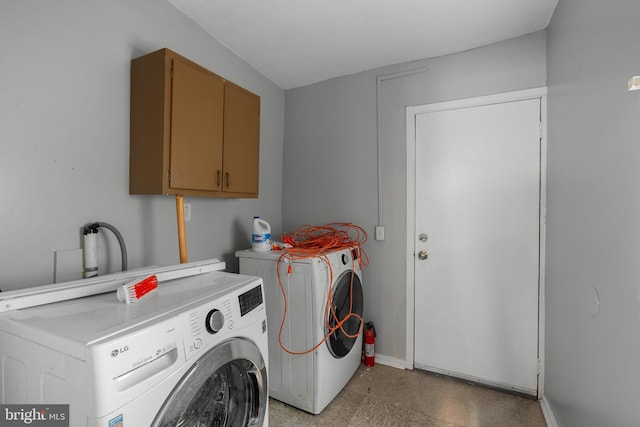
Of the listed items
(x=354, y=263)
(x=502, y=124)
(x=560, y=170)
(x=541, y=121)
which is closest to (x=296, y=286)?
(x=354, y=263)

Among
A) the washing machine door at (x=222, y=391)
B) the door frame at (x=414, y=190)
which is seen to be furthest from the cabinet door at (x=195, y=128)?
the door frame at (x=414, y=190)

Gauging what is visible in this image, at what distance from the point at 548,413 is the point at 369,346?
3.65ft

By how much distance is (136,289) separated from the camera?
0.93 metres

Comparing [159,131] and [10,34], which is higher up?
[10,34]

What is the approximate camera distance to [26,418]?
0.73m

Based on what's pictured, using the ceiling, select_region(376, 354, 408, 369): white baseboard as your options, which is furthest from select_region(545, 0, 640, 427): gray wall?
select_region(376, 354, 408, 369): white baseboard

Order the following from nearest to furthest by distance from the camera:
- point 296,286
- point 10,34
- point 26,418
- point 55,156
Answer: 1. point 26,418
2. point 10,34
3. point 55,156
4. point 296,286

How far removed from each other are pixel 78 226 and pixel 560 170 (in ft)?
7.88

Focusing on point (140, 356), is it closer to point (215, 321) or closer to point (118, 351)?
point (118, 351)

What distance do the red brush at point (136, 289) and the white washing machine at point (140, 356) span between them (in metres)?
0.02

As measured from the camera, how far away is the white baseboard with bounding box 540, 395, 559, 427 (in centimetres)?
157

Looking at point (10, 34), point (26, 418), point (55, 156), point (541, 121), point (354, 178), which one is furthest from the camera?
point (354, 178)

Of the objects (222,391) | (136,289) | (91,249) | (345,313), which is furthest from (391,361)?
(91,249)

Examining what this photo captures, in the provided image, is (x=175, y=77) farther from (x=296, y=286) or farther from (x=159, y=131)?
(x=296, y=286)
